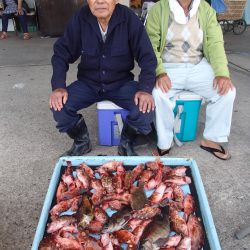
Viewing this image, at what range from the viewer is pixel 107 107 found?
268cm

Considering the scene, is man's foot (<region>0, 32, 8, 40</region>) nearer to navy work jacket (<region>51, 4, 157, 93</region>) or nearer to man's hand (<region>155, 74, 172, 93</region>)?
navy work jacket (<region>51, 4, 157, 93</region>)

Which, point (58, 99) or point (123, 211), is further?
point (58, 99)

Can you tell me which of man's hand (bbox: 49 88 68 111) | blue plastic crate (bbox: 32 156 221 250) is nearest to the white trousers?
blue plastic crate (bbox: 32 156 221 250)

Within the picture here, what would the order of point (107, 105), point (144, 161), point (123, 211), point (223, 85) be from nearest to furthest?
1. point (123, 211)
2. point (144, 161)
3. point (223, 85)
4. point (107, 105)

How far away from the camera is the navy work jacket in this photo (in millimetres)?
2482

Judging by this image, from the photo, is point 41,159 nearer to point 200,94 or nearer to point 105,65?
point 105,65

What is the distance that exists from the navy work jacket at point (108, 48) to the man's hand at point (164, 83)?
0.09 m

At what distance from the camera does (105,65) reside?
2.58 meters

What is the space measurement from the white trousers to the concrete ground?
224mm

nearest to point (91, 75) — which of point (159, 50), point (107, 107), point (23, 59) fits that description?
point (107, 107)

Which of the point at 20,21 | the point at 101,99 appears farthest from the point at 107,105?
the point at 20,21

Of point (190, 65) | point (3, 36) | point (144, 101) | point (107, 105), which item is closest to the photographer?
point (144, 101)

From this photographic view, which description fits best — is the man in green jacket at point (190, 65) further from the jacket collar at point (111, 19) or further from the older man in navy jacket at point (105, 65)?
the jacket collar at point (111, 19)

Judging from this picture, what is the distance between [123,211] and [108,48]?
1.34 meters
